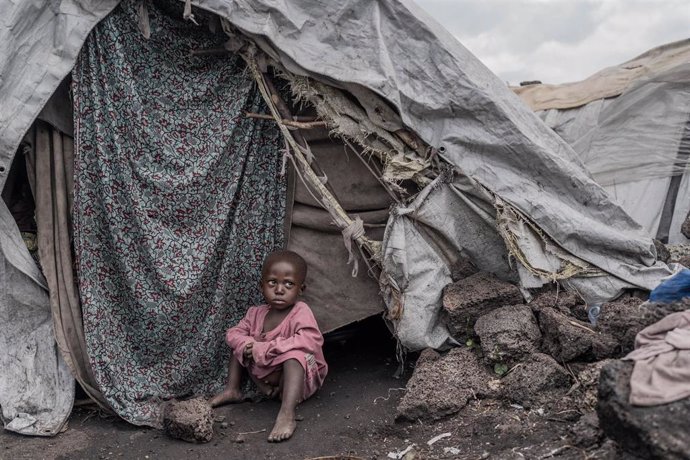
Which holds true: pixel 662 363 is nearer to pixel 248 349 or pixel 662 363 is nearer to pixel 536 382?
pixel 536 382

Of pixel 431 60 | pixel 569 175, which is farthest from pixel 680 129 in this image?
pixel 431 60

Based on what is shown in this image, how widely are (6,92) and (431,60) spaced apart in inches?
83.1

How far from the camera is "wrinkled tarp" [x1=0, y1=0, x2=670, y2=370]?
3676 mm

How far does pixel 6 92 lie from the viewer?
11.3ft

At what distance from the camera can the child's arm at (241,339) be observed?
12.2ft

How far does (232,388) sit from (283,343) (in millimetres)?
444

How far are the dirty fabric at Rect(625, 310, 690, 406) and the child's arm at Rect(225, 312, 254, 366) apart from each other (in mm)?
1889

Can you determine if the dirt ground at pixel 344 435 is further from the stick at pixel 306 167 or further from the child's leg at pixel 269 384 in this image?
the stick at pixel 306 167

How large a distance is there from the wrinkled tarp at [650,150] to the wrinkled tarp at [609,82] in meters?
0.31

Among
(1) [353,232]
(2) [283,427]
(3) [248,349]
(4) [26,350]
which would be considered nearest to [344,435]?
(2) [283,427]

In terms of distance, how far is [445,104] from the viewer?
3775 mm

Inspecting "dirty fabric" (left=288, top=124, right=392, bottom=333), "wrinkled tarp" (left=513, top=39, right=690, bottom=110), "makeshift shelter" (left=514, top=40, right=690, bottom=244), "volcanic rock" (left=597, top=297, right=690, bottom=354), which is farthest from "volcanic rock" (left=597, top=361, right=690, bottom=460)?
"wrinkled tarp" (left=513, top=39, right=690, bottom=110)

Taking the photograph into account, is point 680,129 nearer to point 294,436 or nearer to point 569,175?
point 569,175

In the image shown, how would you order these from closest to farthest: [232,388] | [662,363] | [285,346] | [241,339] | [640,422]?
1. [640,422]
2. [662,363]
3. [285,346]
4. [241,339]
5. [232,388]
